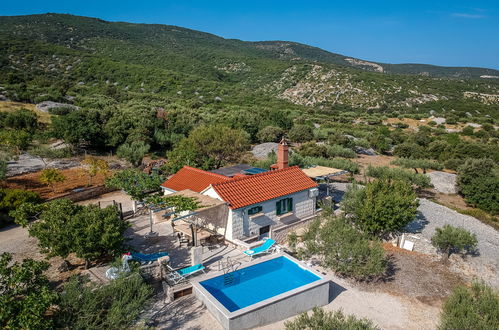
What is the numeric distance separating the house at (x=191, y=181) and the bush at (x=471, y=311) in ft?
35.8

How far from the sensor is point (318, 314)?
7.59 meters

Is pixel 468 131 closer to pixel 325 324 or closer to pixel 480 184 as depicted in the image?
pixel 480 184

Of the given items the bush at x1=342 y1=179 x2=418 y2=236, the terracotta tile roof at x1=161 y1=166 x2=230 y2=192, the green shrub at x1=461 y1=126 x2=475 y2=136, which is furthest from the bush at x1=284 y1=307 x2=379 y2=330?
the green shrub at x1=461 y1=126 x2=475 y2=136

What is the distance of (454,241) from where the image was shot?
48.3 feet

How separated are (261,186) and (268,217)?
5.05 feet

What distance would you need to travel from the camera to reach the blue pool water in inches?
445

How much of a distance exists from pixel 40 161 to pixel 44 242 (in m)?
20.3

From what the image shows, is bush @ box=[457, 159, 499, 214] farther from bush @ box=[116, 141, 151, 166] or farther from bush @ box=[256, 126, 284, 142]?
bush @ box=[116, 141, 151, 166]

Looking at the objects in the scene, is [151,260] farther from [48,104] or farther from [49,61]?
[49,61]

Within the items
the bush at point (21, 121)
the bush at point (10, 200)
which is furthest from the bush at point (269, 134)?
the bush at point (10, 200)

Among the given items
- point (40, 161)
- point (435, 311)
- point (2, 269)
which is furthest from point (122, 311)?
point (40, 161)

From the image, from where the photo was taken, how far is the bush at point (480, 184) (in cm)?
2266

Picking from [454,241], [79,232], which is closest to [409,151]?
[454,241]

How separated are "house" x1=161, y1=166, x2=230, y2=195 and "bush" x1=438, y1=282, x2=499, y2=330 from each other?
35.8ft
